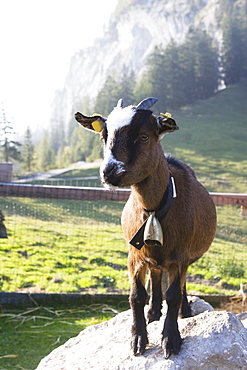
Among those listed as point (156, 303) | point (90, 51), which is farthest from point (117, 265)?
point (90, 51)

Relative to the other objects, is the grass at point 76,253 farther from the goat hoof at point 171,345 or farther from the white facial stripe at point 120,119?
the white facial stripe at point 120,119

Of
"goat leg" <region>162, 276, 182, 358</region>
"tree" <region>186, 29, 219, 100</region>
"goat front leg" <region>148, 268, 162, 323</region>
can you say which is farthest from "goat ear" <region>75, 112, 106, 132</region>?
"tree" <region>186, 29, 219, 100</region>

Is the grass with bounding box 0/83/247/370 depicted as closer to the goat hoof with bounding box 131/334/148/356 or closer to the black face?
the goat hoof with bounding box 131/334/148/356

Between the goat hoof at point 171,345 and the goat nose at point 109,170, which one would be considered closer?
the goat nose at point 109,170

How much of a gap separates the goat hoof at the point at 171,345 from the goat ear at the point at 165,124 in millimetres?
1387

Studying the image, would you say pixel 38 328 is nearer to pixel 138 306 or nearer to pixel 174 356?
pixel 138 306

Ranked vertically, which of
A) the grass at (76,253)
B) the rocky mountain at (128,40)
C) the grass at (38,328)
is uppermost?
the rocky mountain at (128,40)

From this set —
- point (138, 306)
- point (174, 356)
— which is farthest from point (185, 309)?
point (174, 356)

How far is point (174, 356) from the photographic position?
297 cm

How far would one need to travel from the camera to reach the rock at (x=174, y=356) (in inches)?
114

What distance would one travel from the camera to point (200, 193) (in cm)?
353

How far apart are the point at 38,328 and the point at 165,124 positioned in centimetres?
360

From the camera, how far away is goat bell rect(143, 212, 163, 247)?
289 cm

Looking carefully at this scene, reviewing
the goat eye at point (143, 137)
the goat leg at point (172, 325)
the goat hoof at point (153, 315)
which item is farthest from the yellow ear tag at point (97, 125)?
the goat hoof at point (153, 315)
